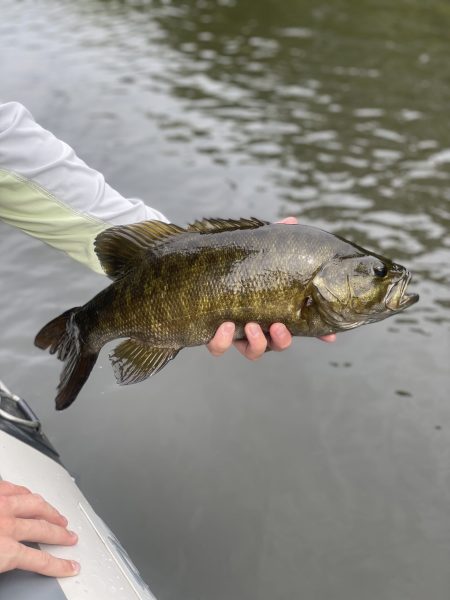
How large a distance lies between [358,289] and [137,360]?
93 centimetres

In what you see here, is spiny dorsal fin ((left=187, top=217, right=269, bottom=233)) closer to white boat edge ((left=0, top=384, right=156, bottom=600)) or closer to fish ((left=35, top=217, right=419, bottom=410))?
fish ((left=35, top=217, right=419, bottom=410))

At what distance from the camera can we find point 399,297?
2586mm

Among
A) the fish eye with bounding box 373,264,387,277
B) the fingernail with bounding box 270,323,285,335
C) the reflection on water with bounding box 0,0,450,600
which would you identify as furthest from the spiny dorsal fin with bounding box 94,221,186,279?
the reflection on water with bounding box 0,0,450,600

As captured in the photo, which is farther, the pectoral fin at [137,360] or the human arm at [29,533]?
the pectoral fin at [137,360]

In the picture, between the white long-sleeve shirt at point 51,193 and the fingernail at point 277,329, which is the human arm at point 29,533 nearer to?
the fingernail at point 277,329

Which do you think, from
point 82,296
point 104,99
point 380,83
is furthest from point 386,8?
point 82,296

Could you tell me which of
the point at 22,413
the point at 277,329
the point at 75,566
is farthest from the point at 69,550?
the point at 277,329

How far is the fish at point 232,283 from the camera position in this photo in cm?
256

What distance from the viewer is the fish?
8.39 ft

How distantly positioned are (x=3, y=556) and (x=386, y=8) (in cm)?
1395

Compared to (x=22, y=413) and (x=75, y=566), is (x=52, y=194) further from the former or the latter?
(x=75, y=566)

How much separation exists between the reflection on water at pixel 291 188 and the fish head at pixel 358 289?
1.82 metres

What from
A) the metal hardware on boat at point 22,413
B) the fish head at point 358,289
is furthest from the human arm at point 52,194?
the metal hardware on boat at point 22,413

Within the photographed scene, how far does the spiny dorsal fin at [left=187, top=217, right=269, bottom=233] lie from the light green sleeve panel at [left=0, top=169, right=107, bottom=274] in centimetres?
63
